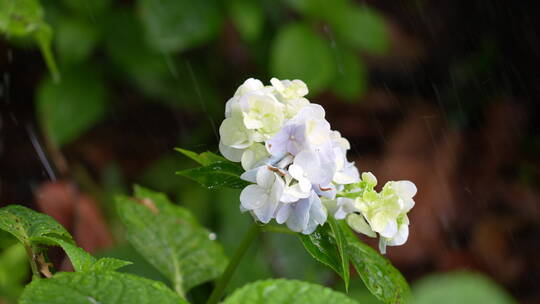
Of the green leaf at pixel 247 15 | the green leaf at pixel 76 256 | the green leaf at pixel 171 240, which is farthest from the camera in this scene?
the green leaf at pixel 247 15

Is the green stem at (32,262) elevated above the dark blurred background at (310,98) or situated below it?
above

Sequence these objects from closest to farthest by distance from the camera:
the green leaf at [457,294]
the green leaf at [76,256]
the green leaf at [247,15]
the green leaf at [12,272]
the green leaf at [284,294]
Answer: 1. the green leaf at [457,294]
2. the green leaf at [284,294]
3. the green leaf at [76,256]
4. the green leaf at [12,272]
5. the green leaf at [247,15]

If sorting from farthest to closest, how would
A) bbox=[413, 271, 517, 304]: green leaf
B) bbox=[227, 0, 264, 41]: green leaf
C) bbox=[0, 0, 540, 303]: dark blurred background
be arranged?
bbox=[0, 0, 540, 303]: dark blurred background < bbox=[227, 0, 264, 41]: green leaf < bbox=[413, 271, 517, 304]: green leaf

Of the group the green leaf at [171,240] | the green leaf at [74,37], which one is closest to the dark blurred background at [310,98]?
the green leaf at [74,37]

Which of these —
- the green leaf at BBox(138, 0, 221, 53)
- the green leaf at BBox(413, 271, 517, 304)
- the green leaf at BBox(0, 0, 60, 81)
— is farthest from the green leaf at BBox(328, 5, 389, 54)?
the green leaf at BBox(413, 271, 517, 304)

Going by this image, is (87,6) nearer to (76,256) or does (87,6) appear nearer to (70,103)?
(70,103)

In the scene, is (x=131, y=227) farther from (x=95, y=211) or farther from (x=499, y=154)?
(x=499, y=154)

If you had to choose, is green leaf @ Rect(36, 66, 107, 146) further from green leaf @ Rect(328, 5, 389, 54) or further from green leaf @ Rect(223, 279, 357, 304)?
green leaf @ Rect(223, 279, 357, 304)

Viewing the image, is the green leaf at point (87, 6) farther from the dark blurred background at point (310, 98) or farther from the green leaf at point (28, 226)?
the green leaf at point (28, 226)
